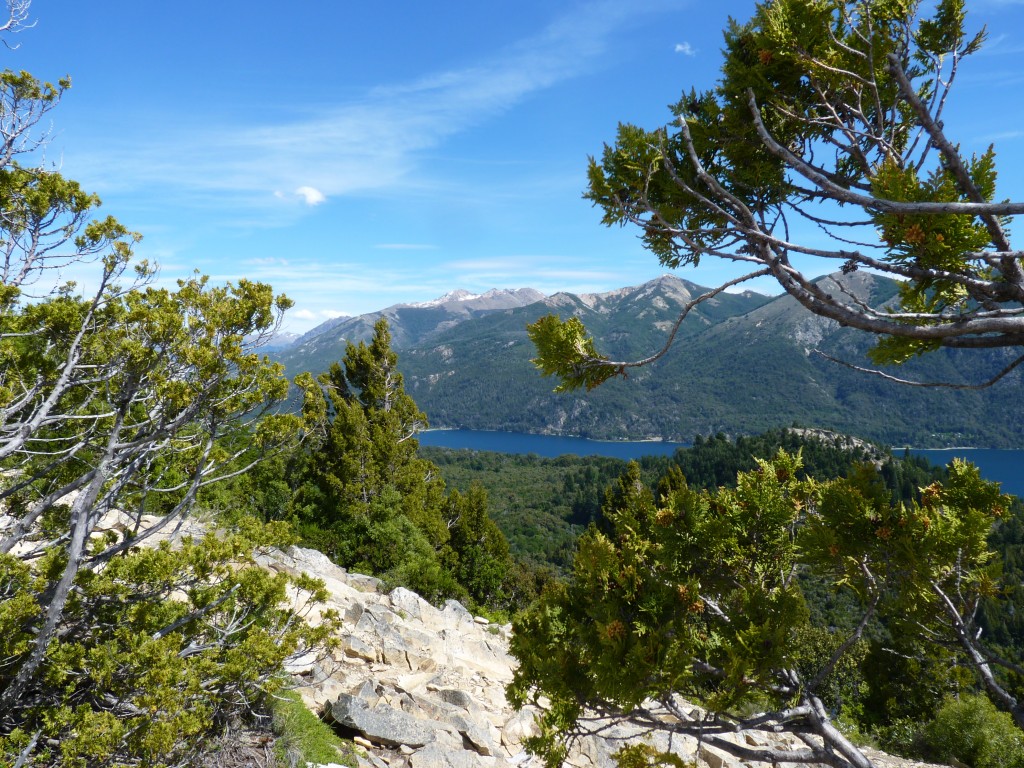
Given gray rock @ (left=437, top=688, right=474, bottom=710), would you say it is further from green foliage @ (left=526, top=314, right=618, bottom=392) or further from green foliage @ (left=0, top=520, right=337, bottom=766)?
green foliage @ (left=526, top=314, right=618, bottom=392)

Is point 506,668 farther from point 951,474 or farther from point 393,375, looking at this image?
point 393,375

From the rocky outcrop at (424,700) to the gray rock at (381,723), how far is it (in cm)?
1

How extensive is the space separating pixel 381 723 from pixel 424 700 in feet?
4.26

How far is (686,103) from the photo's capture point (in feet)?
15.2

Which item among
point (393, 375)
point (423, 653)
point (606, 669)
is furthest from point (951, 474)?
point (393, 375)

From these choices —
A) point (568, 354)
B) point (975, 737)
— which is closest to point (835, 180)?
point (568, 354)

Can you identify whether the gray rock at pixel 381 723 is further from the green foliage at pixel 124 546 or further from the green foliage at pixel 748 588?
the green foliage at pixel 748 588

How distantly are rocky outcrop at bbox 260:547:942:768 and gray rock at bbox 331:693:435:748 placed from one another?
0.04 feet

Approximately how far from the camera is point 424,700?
7988 millimetres

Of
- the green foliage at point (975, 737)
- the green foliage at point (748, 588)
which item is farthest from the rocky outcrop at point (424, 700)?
the green foliage at point (975, 737)

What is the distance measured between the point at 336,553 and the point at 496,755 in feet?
41.5

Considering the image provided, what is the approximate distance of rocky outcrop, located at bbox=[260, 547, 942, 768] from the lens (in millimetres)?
6660

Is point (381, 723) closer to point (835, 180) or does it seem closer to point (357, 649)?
point (357, 649)

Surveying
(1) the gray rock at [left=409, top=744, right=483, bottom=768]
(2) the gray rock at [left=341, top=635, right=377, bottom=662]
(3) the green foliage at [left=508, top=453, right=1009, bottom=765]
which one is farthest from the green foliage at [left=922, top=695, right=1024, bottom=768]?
(2) the gray rock at [left=341, top=635, right=377, bottom=662]
